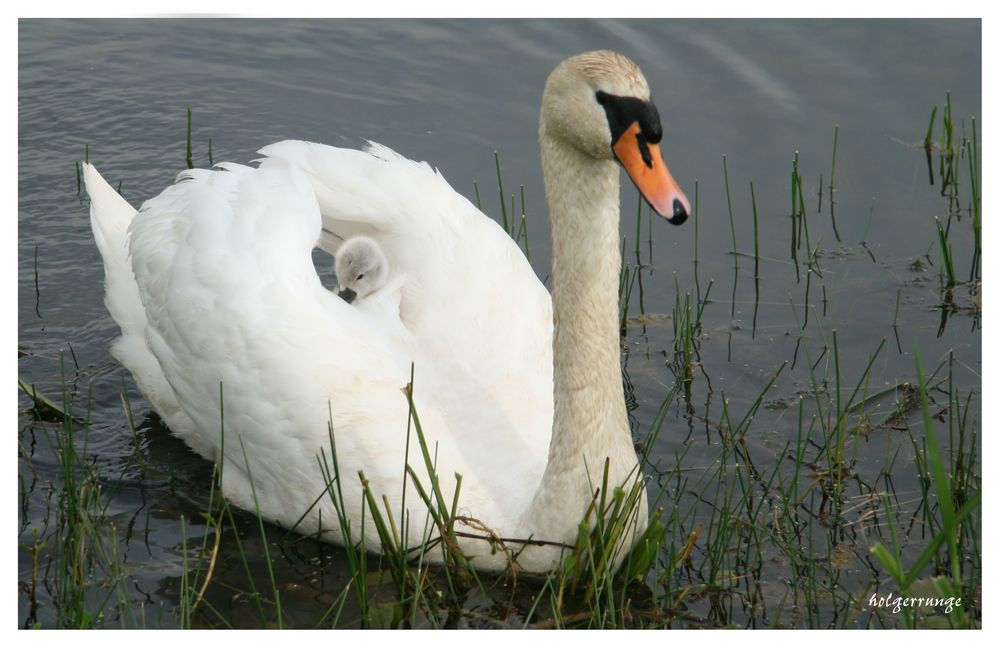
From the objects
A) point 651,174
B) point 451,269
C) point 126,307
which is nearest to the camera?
point 651,174

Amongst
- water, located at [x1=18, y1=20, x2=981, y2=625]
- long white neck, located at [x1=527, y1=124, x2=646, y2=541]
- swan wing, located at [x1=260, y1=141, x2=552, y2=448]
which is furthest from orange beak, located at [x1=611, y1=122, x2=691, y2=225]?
water, located at [x1=18, y1=20, x2=981, y2=625]

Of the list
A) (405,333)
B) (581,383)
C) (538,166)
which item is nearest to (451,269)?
(405,333)

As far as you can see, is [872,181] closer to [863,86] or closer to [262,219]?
[863,86]

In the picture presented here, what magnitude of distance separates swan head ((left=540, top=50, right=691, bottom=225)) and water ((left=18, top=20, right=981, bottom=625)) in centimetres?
190

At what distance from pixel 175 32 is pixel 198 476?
5602 millimetres

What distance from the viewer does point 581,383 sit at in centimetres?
524

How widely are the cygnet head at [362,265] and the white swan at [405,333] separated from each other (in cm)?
9

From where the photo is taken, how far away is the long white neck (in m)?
5.04

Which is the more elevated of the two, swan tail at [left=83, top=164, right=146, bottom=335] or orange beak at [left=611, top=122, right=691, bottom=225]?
orange beak at [left=611, top=122, right=691, bottom=225]

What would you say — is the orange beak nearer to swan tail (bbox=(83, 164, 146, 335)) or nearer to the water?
the water

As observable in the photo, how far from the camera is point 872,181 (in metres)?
9.00

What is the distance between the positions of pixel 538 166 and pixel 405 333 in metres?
3.44

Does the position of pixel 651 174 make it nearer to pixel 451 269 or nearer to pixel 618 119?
pixel 618 119

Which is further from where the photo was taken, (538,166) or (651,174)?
(538,166)
